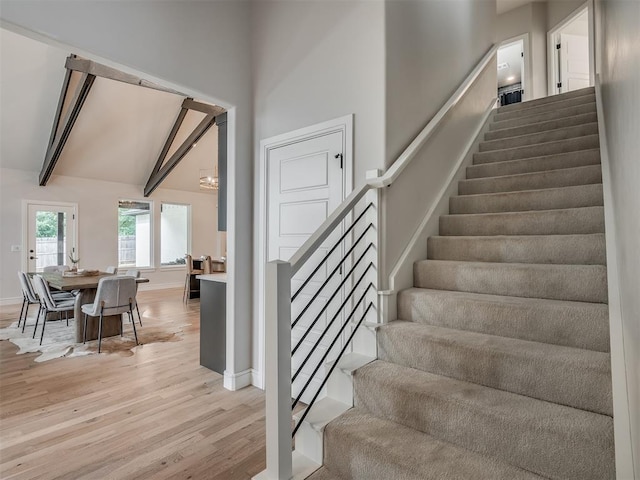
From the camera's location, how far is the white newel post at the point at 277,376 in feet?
4.76

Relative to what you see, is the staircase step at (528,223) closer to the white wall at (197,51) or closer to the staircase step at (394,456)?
the staircase step at (394,456)

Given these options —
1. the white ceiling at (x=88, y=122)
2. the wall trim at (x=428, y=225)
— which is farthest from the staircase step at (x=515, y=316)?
the white ceiling at (x=88, y=122)

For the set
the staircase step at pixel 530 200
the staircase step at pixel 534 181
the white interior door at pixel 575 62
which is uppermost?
the white interior door at pixel 575 62

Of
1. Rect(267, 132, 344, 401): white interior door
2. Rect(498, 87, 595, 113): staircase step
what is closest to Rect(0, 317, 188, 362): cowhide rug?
Rect(267, 132, 344, 401): white interior door

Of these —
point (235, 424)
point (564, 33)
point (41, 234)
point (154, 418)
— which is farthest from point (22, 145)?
point (564, 33)

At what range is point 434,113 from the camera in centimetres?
280

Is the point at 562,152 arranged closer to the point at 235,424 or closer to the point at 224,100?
the point at 224,100

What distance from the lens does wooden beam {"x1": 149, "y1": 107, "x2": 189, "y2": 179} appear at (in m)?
7.56

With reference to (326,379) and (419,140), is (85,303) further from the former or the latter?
(419,140)

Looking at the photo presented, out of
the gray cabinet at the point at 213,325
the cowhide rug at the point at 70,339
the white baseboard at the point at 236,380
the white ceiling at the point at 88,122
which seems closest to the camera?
the white baseboard at the point at 236,380

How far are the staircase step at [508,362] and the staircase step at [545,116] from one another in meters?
2.97

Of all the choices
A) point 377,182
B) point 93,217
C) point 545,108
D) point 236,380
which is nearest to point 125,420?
point 236,380

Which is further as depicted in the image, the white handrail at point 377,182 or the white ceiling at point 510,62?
the white ceiling at point 510,62

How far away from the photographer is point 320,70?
8.57ft
